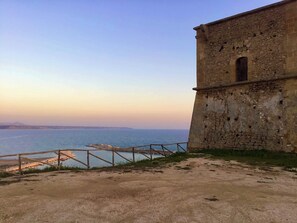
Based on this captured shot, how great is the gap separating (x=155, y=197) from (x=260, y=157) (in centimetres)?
860

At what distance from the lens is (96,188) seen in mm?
7348

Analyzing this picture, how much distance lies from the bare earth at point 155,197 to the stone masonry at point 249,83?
515cm

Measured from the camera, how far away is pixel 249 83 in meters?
15.3

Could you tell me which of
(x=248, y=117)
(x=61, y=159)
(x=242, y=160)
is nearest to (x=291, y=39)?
(x=248, y=117)

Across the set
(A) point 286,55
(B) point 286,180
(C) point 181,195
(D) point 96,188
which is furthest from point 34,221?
(A) point 286,55

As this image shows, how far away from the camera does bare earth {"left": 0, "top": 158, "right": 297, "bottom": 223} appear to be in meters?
5.08

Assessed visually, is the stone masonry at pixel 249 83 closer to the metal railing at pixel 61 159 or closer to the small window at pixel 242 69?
the small window at pixel 242 69

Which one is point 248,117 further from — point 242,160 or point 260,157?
point 242,160

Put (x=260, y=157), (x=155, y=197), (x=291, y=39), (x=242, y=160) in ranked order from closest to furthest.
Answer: (x=155, y=197) → (x=242, y=160) → (x=260, y=157) → (x=291, y=39)

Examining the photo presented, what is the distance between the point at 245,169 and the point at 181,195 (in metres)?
4.77

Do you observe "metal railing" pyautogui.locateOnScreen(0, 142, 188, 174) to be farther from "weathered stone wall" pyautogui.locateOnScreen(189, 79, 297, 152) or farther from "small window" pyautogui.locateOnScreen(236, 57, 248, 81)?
"small window" pyautogui.locateOnScreen(236, 57, 248, 81)

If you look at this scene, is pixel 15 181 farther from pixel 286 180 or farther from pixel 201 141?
pixel 201 141

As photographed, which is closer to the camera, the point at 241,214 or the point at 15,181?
the point at 241,214

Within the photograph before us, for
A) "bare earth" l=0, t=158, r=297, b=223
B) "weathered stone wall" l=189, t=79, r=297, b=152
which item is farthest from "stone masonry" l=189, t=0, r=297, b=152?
"bare earth" l=0, t=158, r=297, b=223
